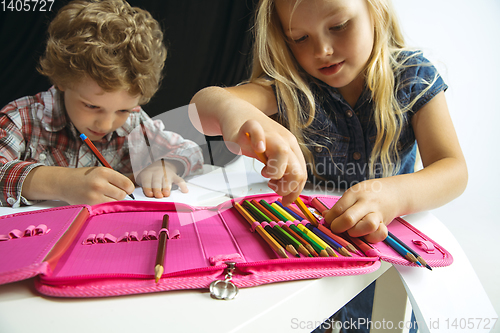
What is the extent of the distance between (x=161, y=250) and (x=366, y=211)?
0.22 meters

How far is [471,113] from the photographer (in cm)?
90

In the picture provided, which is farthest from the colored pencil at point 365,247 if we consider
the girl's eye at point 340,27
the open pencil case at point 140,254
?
the girl's eye at point 340,27

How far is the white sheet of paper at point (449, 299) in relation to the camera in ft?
1.01

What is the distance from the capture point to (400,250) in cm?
33

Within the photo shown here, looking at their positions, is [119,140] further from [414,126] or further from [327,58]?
[414,126]

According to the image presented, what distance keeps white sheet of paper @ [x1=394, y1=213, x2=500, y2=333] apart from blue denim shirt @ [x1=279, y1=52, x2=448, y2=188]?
0.30 meters

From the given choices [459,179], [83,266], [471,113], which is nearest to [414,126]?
[459,179]

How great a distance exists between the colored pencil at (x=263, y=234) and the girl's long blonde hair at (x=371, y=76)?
28cm

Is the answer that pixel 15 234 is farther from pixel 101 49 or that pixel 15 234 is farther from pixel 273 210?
pixel 101 49

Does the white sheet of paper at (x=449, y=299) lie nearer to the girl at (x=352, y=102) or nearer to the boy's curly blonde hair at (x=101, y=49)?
the girl at (x=352, y=102)

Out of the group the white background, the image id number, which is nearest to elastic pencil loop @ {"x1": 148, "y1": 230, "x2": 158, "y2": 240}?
the white background

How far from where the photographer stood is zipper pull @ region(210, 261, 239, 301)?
9.7 inches

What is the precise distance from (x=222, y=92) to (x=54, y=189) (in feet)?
0.96

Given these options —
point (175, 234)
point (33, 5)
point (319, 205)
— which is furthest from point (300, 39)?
point (33, 5)
